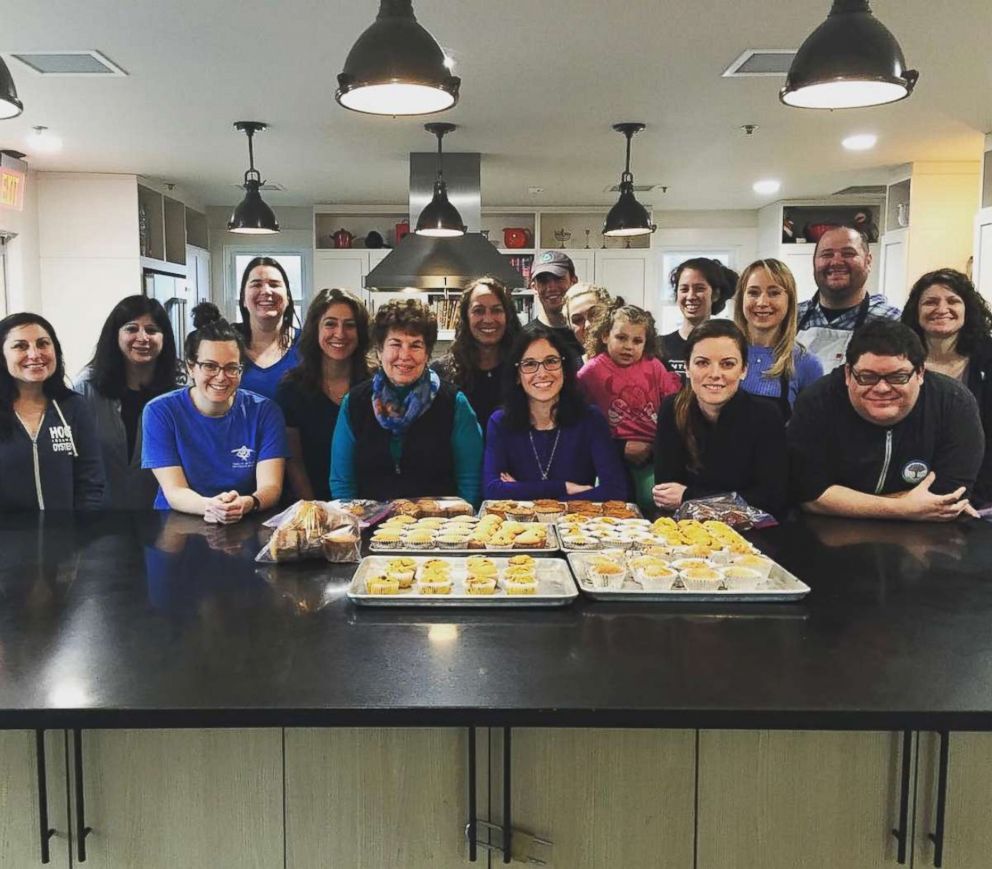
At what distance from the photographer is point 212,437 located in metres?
2.34

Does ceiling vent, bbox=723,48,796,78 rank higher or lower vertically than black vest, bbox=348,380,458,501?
Result: higher

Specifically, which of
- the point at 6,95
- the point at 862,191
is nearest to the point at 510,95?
the point at 6,95

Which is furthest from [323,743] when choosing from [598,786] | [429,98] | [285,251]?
[285,251]

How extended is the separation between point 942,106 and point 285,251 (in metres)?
5.93

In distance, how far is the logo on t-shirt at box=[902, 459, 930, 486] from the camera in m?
2.17

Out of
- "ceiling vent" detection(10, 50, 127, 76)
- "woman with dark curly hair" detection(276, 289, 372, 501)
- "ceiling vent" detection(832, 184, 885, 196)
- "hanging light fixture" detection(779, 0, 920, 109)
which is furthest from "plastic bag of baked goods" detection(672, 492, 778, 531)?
"ceiling vent" detection(832, 184, 885, 196)

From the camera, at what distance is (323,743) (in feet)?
4.32

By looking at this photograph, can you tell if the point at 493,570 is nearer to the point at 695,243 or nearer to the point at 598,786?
the point at 598,786

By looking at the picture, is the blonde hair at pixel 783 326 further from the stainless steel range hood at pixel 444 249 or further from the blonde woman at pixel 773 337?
the stainless steel range hood at pixel 444 249

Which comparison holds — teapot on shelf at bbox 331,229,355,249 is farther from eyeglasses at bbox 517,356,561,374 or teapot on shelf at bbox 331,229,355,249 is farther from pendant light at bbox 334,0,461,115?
pendant light at bbox 334,0,461,115

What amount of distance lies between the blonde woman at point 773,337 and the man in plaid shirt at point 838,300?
11.3 inches

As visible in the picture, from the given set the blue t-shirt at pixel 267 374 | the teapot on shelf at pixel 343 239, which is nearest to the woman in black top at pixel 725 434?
the blue t-shirt at pixel 267 374

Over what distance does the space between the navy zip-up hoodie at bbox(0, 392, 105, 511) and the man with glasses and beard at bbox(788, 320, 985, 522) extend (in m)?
2.01

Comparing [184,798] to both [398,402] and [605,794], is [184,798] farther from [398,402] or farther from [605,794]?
[398,402]
